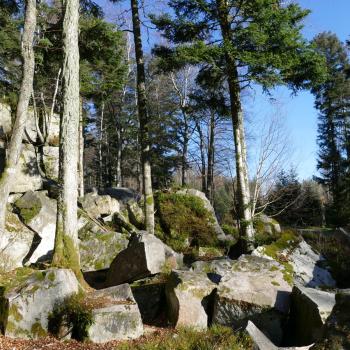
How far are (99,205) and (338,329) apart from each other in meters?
12.9

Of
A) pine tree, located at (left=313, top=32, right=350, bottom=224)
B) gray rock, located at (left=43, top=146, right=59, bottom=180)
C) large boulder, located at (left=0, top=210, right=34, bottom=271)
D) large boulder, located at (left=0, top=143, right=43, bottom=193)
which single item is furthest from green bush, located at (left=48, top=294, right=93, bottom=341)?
pine tree, located at (left=313, top=32, right=350, bottom=224)

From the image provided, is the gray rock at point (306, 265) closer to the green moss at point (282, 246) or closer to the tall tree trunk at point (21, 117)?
the green moss at point (282, 246)

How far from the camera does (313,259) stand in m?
10.6

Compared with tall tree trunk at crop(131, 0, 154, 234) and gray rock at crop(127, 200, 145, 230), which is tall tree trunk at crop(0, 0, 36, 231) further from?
gray rock at crop(127, 200, 145, 230)

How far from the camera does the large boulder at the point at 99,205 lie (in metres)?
15.8

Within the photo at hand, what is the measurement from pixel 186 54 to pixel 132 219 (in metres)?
7.47

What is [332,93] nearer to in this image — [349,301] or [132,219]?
[132,219]

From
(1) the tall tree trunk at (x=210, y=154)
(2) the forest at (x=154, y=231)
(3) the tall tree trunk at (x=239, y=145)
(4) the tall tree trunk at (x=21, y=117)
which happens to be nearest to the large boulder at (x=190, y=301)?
(2) the forest at (x=154, y=231)

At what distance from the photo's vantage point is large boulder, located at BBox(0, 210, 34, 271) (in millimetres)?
11805

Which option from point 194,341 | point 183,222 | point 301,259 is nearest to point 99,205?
point 183,222

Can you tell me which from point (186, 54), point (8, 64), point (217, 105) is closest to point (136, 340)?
point (186, 54)

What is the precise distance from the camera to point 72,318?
694 cm

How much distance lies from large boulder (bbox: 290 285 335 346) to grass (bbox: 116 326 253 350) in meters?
1.19

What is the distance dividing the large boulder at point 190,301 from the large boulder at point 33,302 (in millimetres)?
1836
